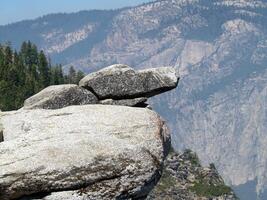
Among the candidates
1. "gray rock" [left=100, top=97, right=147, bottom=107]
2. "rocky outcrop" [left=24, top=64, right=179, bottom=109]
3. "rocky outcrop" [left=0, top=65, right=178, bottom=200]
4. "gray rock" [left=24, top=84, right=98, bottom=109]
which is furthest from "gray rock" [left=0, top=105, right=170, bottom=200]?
"gray rock" [left=100, top=97, right=147, bottom=107]

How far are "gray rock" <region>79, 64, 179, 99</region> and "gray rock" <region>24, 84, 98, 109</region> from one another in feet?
2.78

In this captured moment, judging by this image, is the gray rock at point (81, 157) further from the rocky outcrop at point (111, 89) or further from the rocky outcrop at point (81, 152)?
the rocky outcrop at point (111, 89)

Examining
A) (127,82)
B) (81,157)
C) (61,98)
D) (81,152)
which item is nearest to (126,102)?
(127,82)

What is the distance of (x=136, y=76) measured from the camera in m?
50.5

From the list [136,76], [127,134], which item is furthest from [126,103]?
[127,134]

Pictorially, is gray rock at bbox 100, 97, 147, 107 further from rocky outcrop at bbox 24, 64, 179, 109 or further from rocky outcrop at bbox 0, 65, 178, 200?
rocky outcrop at bbox 0, 65, 178, 200

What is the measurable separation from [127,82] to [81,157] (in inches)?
596

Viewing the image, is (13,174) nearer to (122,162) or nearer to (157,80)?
(122,162)

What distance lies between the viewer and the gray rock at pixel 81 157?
117ft

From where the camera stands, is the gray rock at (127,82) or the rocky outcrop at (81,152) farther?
the gray rock at (127,82)

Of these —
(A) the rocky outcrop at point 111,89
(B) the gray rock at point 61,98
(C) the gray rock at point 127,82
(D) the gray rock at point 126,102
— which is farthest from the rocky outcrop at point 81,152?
(C) the gray rock at point 127,82

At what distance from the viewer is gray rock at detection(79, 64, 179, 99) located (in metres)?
49.9

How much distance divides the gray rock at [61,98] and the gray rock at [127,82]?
0.85m

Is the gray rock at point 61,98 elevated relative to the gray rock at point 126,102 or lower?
elevated
